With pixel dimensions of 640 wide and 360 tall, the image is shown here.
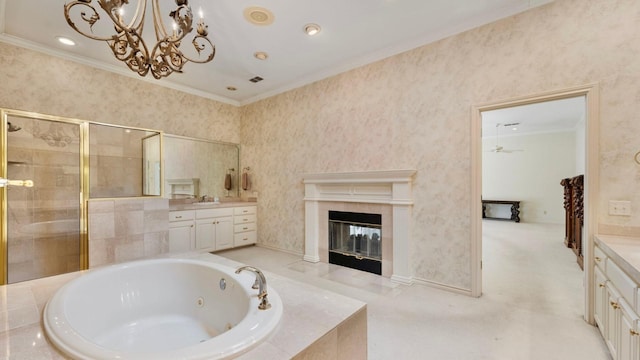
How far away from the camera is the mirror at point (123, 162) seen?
3.16m

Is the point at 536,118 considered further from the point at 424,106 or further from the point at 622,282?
the point at 622,282

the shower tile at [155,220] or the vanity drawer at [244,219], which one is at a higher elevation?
the shower tile at [155,220]

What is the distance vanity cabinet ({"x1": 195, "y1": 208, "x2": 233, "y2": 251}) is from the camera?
13.9ft

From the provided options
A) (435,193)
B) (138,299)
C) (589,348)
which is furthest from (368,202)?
(138,299)

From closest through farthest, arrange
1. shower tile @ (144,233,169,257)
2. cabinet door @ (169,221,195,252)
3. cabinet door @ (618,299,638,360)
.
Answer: cabinet door @ (618,299,638,360) → shower tile @ (144,233,169,257) → cabinet door @ (169,221,195,252)

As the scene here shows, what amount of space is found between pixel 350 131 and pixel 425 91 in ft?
3.50

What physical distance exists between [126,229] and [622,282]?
14.0ft

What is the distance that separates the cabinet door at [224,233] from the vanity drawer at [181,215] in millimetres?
432

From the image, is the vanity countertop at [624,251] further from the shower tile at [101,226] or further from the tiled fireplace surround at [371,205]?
the shower tile at [101,226]

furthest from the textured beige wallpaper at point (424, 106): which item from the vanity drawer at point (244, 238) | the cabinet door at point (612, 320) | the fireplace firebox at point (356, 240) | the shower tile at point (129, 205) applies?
the shower tile at point (129, 205)

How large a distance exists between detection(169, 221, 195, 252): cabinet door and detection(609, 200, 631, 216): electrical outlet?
4.75 meters

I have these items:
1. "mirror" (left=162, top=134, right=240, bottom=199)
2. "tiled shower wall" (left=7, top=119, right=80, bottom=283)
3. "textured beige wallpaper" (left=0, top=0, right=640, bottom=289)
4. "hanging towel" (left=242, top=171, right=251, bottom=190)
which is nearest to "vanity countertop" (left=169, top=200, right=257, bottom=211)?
"mirror" (left=162, top=134, right=240, bottom=199)

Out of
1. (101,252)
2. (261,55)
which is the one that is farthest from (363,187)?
(101,252)

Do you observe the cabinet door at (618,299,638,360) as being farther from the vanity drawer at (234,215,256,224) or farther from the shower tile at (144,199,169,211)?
the vanity drawer at (234,215,256,224)
